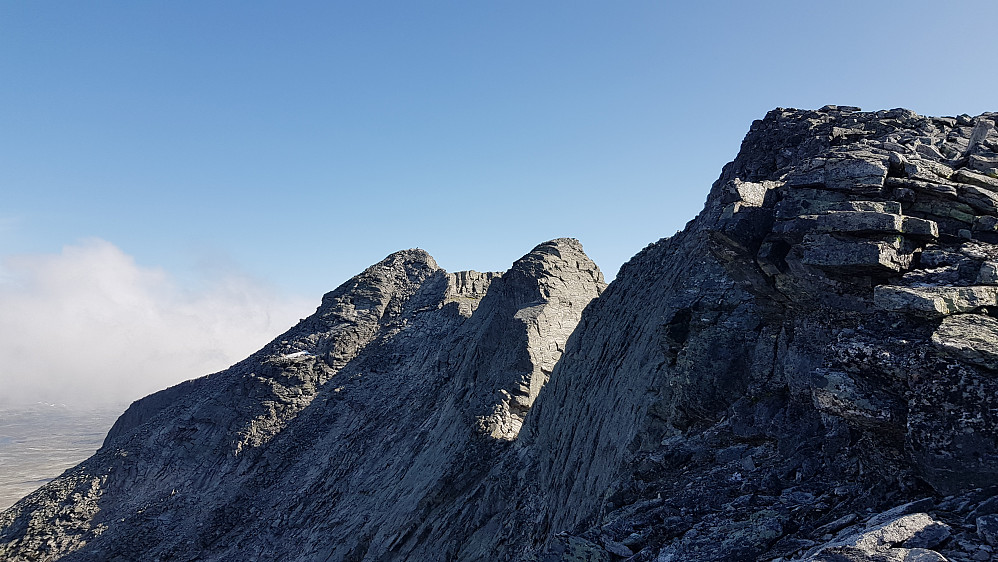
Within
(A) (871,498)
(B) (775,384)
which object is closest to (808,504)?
(A) (871,498)

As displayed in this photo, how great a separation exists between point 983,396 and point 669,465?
757 cm

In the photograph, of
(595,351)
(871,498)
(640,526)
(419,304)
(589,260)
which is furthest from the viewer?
(419,304)

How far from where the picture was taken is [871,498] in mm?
9727

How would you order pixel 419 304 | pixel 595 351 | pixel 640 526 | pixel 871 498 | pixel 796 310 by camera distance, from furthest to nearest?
pixel 419 304
pixel 595 351
pixel 796 310
pixel 640 526
pixel 871 498

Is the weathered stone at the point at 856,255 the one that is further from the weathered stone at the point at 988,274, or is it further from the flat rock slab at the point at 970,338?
the flat rock slab at the point at 970,338

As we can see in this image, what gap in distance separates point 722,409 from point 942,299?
7275 millimetres

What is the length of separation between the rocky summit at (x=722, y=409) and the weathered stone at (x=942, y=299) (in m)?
0.04

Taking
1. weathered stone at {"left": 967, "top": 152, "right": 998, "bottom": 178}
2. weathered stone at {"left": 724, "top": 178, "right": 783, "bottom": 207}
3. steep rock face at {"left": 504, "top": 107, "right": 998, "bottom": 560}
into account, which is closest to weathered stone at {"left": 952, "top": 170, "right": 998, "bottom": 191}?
steep rock face at {"left": 504, "top": 107, "right": 998, "bottom": 560}

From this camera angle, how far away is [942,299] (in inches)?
387

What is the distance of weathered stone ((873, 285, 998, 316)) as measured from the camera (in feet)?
32.0

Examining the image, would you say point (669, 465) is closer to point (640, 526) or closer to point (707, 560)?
point (640, 526)

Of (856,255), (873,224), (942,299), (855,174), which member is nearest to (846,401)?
(942,299)

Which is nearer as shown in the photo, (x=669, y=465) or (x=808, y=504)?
(x=808, y=504)

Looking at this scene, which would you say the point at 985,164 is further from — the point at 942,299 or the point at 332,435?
the point at 332,435
